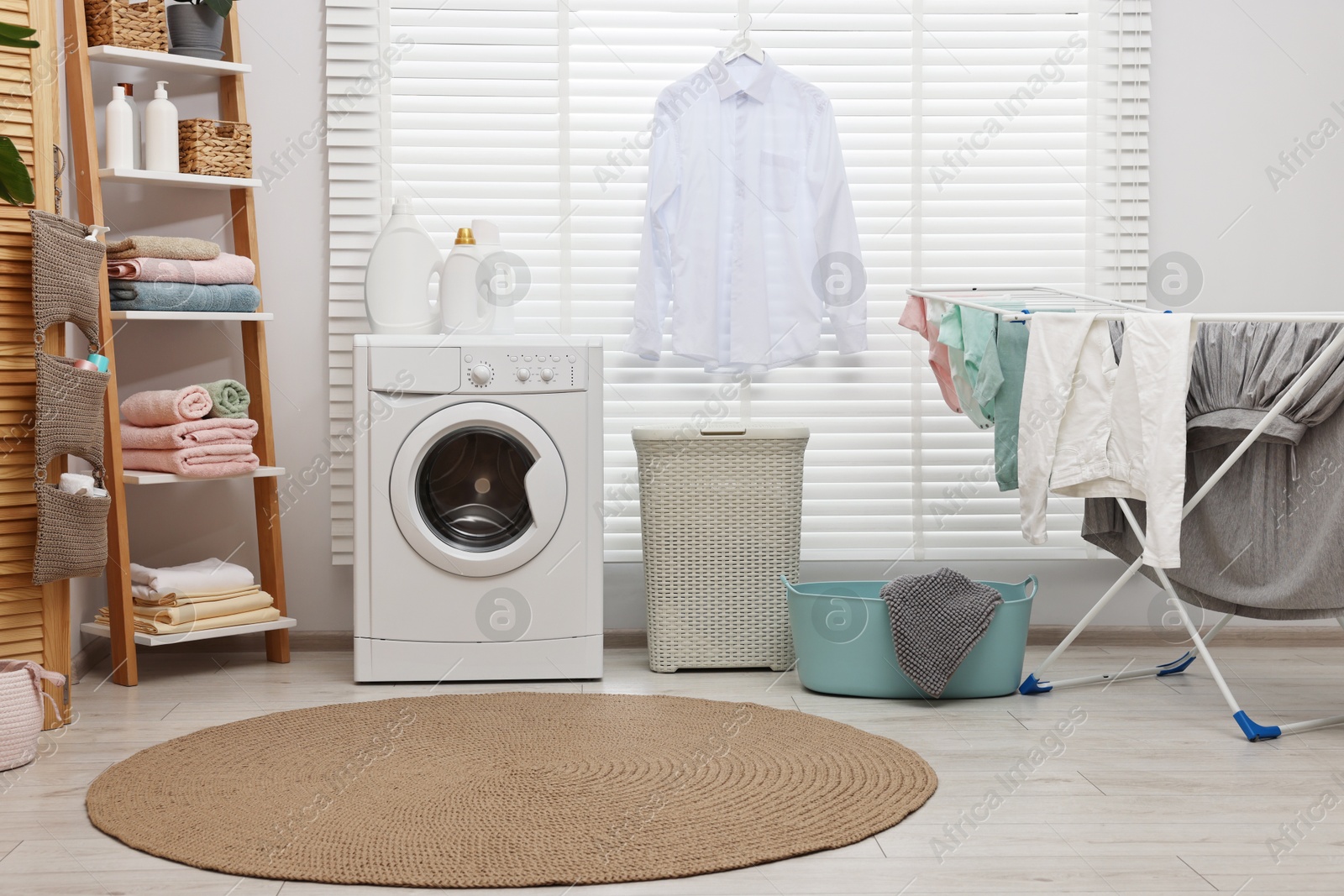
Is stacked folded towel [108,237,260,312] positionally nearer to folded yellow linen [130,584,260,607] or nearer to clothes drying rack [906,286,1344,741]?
folded yellow linen [130,584,260,607]

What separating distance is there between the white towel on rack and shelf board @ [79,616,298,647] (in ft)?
6.20

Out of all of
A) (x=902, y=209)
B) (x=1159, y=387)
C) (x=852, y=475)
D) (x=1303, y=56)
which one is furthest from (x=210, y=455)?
(x=1303, y=56)

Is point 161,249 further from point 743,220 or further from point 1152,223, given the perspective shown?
point 1152,223

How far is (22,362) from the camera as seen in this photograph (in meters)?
2.28

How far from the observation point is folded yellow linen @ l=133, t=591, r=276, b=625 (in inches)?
108

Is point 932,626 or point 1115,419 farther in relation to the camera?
point 932,626

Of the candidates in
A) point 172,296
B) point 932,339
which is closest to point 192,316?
point 172,296

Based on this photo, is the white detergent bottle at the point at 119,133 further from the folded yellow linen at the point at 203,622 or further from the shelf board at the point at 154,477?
the folded yellow linen at the point at 203,622


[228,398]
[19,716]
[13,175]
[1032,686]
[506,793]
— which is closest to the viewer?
[13,175]

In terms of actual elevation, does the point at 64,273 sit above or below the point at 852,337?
above

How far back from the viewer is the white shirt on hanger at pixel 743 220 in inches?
116

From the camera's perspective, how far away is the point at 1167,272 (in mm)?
3160

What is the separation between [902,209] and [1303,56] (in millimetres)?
1248

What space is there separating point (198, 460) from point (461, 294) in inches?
30.2
